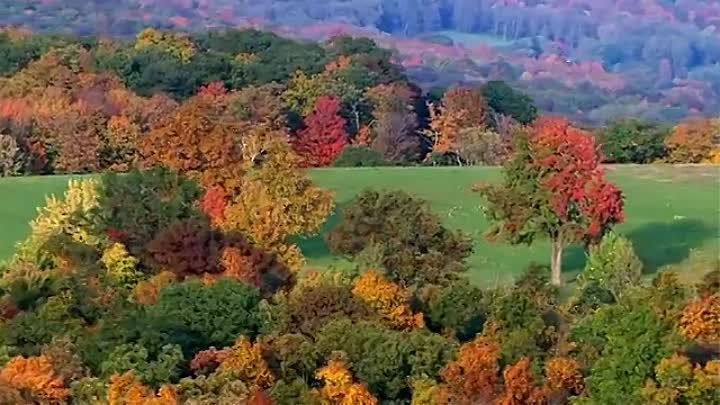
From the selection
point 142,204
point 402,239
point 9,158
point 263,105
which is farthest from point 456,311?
point 263,105

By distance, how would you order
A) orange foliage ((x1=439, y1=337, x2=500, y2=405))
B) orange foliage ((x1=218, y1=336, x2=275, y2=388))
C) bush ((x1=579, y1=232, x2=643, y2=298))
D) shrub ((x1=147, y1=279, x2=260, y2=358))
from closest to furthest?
orange foliage ((x1=439, y1=337, x2=500, y2=405))
orange foliage ((x1=218, y1=336, x2=275, y2=388))
shrub ((x1=147, y1=279, x2=260, y2=358))
bush ((x1=579, y1=232, x2=643, y2=298))

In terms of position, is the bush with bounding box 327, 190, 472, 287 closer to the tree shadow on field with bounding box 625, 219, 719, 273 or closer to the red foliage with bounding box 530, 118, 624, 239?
the red foliage with bounding box 530, 118, 624, 239

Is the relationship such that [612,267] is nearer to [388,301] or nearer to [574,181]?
[574,181]


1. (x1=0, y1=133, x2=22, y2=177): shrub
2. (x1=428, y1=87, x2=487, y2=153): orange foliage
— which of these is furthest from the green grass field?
(x1=428, y1=87, x2=487, y2=153): orange foliage

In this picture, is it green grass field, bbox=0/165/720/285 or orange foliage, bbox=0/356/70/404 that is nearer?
orange foliage, bbox=0/356/70/404

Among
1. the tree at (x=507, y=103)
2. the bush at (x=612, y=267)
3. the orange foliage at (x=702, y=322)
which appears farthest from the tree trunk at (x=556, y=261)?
the tree at (x=507, y=103)

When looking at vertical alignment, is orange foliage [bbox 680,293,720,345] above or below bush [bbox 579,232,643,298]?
above
